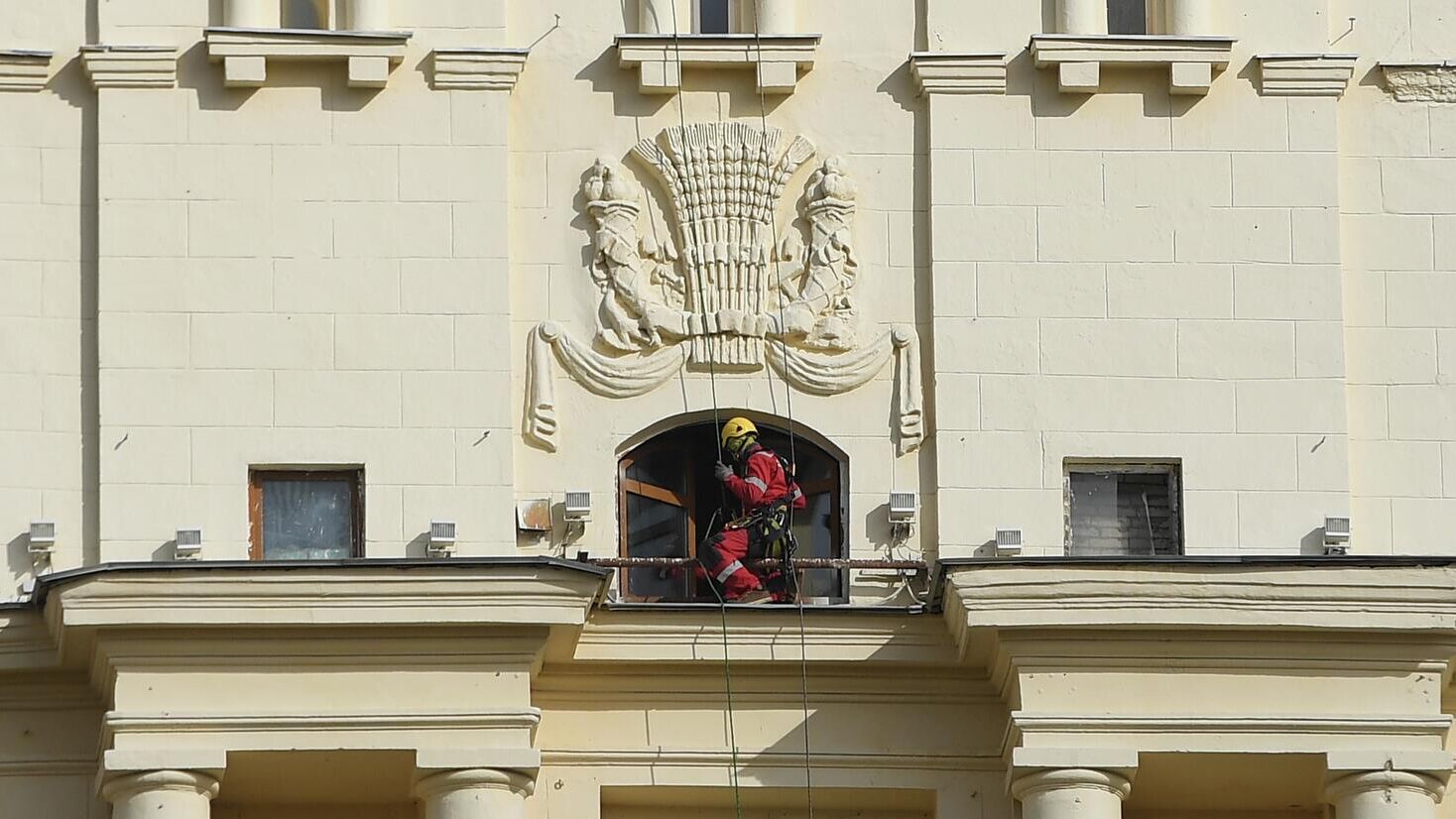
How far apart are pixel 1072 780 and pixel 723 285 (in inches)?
138

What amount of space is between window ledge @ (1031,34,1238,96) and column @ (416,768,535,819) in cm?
507

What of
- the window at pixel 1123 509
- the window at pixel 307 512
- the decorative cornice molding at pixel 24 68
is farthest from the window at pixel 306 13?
A: the window at pixel 1123 509

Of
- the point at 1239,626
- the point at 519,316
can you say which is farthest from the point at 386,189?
the point at 1239,626

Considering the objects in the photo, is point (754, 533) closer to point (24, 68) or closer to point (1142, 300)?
point (1142, 300)

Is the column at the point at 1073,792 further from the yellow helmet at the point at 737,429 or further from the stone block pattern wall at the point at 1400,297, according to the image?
the yellow helmet at the point at 737,429

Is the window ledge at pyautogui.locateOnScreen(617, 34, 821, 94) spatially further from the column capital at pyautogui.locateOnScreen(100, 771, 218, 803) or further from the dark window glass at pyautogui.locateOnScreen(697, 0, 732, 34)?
the column capital at pyautogui.locateOnScreen(100, 771, 218, 803)

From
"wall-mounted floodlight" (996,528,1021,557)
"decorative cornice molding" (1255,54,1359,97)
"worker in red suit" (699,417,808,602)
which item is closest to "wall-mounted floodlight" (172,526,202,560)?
"worker in red suit" (699,417,808,602)

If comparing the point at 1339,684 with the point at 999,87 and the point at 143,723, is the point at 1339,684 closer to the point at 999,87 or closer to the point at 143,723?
the point at 999,87

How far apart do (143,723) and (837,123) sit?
523 centimetres

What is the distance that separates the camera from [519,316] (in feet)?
82.8

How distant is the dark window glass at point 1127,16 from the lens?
1024 inches

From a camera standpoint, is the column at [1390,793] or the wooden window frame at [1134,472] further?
the wooden window frame at [1134,472]

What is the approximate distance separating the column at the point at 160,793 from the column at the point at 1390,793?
5944 mm

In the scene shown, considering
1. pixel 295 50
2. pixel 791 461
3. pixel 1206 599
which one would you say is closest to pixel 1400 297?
pixel 1206 599
